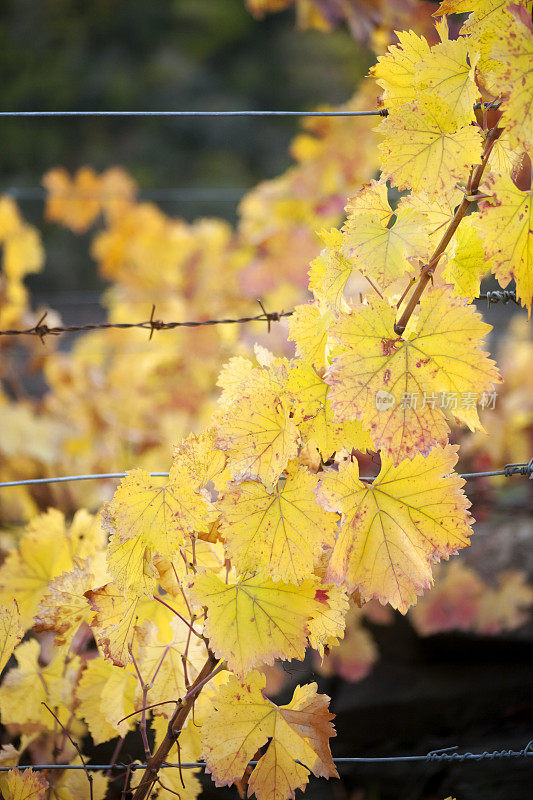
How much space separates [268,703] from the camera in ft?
1.96

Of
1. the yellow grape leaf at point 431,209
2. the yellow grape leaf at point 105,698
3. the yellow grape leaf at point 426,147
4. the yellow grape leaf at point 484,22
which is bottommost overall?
the yellow grape leaf at point 105,698

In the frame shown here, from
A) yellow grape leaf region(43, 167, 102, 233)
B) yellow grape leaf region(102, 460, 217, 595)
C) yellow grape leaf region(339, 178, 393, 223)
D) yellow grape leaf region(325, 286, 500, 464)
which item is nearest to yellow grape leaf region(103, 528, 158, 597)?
yellow grape leaf region(102, 460, 217, 595)

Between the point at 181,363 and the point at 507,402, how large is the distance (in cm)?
105

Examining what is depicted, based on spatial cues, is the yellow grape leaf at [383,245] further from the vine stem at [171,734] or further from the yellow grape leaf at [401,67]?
the vine stem at [171,734]

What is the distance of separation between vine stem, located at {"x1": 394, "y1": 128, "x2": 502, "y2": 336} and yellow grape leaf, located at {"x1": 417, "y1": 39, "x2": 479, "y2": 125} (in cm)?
4

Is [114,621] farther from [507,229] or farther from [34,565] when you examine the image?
[507,229]

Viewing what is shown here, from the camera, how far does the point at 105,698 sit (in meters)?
0.70

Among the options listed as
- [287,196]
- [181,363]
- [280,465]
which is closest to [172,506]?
[280,465]

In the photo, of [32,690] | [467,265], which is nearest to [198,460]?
[467,265]

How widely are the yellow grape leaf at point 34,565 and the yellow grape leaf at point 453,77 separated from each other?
0.64 meters

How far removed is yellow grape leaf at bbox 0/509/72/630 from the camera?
811 mm

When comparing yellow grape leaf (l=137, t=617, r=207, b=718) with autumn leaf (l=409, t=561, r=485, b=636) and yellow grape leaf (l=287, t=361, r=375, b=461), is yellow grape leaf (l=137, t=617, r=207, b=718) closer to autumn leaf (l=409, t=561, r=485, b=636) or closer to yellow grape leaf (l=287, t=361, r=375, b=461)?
yellow grape leaf (l=287, t=361, r=375, b=461)

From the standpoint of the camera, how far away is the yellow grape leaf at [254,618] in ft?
1.79

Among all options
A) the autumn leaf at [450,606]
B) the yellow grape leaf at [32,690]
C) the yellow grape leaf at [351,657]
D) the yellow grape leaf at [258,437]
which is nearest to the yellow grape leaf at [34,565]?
the yellow grape leaf at [32,690]
